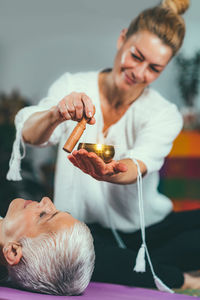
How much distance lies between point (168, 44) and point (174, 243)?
1.80ft

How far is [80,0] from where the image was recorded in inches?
40.9

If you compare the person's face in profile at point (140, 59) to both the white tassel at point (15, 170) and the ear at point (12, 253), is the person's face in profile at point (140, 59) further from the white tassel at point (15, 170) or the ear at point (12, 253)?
the ear at point (12, 253)

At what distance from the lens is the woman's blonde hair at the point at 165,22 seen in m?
0.83

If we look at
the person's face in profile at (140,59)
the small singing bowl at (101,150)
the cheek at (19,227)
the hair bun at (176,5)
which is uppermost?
the hair bun at (176,5)

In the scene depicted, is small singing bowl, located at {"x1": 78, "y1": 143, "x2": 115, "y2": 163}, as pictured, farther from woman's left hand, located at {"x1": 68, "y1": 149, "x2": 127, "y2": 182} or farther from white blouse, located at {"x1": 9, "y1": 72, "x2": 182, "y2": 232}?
white blouse, located at {"x1": 9, "y1": 72, "x2": 182, "y2": 232}

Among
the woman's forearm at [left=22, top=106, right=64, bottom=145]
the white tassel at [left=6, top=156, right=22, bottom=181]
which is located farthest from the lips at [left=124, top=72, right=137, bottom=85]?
the white tassel at [left=6, top=156, right=22, bottom=181]

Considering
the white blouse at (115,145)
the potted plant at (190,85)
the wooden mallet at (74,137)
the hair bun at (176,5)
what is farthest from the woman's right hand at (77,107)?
the potted plant at (190,85)

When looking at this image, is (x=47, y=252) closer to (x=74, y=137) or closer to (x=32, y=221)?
(x=32, y=221)

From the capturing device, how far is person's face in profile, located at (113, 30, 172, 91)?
32.6 inches

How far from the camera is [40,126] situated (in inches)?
30.6

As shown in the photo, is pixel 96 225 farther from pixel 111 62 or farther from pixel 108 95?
pixel 111 62

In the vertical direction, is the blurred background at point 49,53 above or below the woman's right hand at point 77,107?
above

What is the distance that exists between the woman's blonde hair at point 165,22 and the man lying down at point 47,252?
468mm

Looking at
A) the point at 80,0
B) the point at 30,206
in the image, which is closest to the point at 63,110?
the point at 30,206
